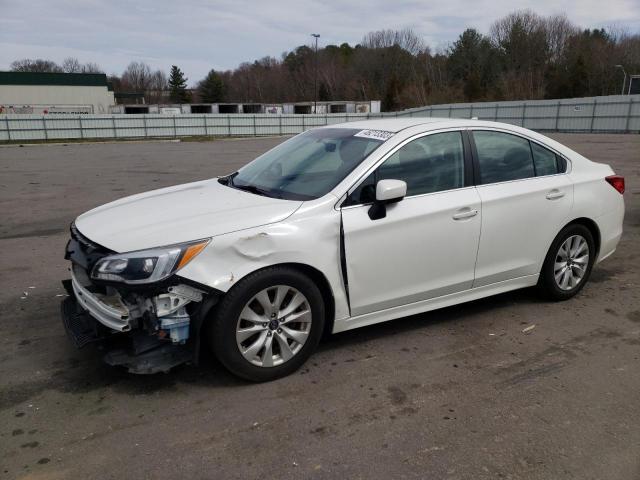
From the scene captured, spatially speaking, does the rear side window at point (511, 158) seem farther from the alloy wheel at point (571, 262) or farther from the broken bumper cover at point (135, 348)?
the broken bumper cover at point (135, 348)

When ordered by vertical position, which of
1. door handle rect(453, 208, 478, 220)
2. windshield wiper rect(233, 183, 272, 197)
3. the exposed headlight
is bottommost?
the exposed headlight

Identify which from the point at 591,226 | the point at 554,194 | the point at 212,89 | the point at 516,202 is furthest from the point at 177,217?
the point at 212,89

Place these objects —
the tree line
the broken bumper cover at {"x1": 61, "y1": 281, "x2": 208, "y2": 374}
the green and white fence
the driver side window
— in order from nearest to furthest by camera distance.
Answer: the broken bumper cover at {"x1": 61, "y1": 281, "x2": 208, "y2": 374}
the driver side window
the green and white fence
the tree line

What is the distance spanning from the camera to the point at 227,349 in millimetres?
3301

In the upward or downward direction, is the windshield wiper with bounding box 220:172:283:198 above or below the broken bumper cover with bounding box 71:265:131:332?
above

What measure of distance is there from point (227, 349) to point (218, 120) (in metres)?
45.6

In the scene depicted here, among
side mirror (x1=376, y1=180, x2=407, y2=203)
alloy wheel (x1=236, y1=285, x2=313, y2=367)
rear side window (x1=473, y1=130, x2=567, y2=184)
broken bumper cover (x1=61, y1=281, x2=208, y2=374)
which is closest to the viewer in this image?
broken bumper cover (x1=61, y1=281, x2=208, y2=374)

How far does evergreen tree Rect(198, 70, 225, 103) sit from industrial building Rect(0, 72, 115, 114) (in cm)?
3137

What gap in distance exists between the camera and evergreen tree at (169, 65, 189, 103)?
376 ft

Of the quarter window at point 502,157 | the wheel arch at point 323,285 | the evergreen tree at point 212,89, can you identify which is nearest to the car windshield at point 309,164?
the wheel arch at point 323,285

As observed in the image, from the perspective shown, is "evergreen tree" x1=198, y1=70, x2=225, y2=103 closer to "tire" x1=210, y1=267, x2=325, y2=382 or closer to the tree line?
the tree line

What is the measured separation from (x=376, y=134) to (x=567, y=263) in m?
2.13

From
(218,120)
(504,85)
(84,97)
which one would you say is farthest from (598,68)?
(84,97)

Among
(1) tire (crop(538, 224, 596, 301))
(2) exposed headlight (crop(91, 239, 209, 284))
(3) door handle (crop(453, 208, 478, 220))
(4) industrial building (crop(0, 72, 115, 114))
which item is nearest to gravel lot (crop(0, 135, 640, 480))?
(1) tire (crop(538, 224, 596, 301))
